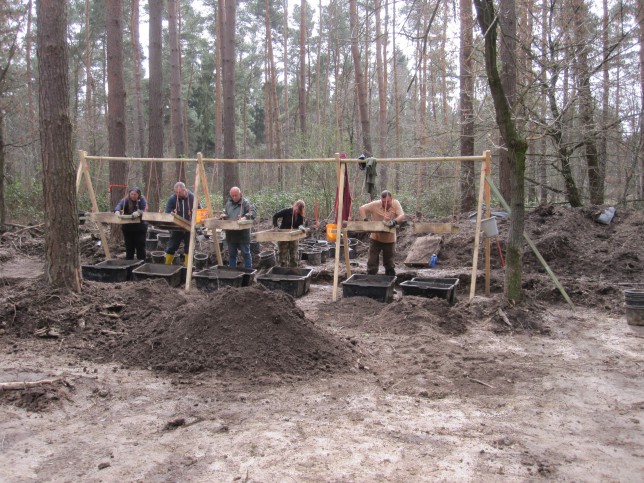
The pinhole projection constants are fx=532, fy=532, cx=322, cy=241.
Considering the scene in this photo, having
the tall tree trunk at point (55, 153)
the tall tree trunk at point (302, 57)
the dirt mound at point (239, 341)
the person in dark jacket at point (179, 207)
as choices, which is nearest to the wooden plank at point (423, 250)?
the person in dark jacket at point (179, 207)

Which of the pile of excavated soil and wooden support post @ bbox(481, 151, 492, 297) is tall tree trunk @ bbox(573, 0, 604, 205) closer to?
wooden support post @ bbox(481, 151, 492, 297)

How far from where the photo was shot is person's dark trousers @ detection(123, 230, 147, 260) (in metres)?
9.64

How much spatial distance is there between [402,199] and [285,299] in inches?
537

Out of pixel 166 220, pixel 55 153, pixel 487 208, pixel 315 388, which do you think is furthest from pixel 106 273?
pixel 487 208

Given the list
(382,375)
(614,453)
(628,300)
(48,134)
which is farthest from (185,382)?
(628,300)

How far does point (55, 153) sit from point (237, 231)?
133 inches

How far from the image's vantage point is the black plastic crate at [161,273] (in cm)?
848

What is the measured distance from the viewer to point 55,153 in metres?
6.47

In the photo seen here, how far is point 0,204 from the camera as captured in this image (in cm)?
1274

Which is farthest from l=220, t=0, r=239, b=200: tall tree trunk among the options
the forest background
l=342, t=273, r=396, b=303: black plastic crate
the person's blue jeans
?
l=342, t=273, r=396, b=303: black plastic crate

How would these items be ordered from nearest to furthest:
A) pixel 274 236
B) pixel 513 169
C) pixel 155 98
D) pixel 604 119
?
pixel 513 169, pixel 274 236, pixel 604 119, pixel 155 98

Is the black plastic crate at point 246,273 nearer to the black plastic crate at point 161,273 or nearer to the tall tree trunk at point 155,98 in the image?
the black plastic crate at point 161,273

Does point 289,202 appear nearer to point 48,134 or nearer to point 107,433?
point 48,134

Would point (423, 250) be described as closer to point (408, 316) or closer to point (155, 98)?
point (408, 316)
